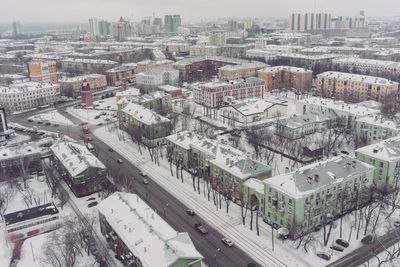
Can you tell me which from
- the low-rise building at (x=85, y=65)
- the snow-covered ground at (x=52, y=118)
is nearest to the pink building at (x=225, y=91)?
the snow-covered ground at (x=52, y=118)

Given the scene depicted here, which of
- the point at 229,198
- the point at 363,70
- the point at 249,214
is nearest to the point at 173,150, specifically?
the point at 229,198

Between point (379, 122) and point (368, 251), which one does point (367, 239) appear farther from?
point (379, 122)

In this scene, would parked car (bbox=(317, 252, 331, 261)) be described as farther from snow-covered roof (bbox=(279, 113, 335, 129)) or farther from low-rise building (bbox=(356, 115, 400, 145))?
snow-covered roof (bbox=(279, 113, 335, 129))

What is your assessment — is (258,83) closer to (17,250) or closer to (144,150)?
(144,150)

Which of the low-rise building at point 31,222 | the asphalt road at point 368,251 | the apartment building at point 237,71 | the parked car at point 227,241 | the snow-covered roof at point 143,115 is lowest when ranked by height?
the asphalt road at point 368,251

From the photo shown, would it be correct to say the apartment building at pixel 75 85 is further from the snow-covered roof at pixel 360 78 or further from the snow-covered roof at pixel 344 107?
the snow-covered roof at pixel 360 78
